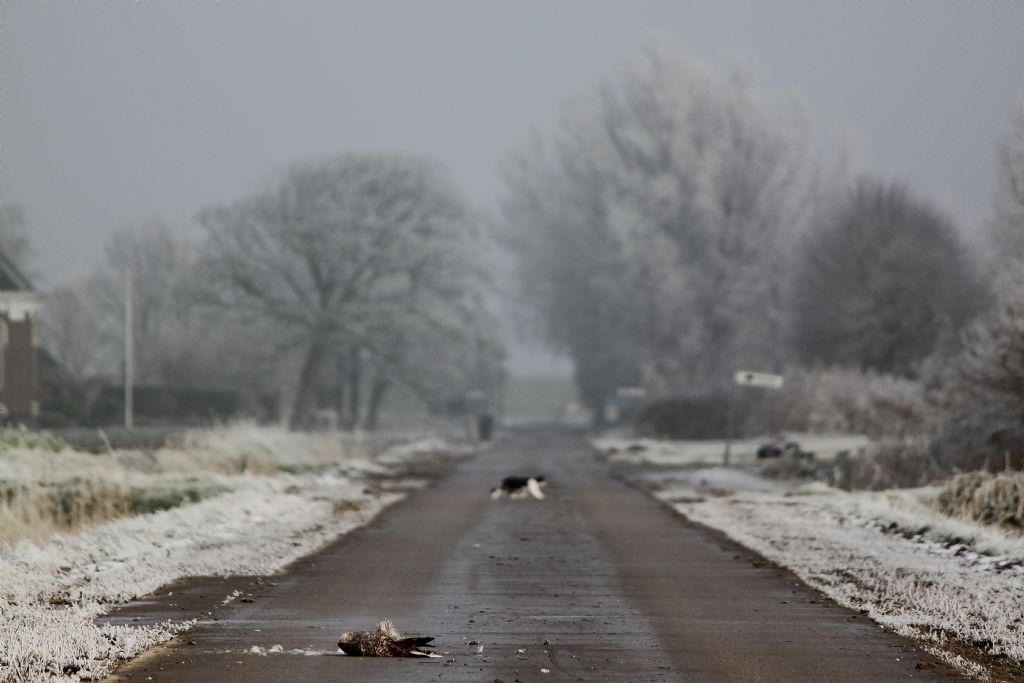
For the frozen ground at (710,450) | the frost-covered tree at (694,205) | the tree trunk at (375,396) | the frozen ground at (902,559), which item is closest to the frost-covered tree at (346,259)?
the tree trunk at (375,396)

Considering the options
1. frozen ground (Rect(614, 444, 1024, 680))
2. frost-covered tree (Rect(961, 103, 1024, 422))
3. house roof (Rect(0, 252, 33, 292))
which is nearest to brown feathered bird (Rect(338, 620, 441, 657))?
frozen ground (Rect(614, 444, 1024, 680))

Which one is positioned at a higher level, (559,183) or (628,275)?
(559,183)

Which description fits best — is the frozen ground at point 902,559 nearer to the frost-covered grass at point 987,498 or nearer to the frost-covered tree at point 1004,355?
the frost-covered grass at point 987,498

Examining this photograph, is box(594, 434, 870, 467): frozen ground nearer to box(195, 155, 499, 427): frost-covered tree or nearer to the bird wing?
box(195, 155, 499, 427): frost-covered tree

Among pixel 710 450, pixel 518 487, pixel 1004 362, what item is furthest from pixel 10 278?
pixel 1004 362

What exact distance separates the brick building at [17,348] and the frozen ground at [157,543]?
66.5 ft

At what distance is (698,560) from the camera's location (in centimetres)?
1653

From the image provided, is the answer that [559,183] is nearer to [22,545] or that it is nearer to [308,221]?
[308,221]

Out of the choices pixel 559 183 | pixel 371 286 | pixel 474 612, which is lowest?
pixel 474 612

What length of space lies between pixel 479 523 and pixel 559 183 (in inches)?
2336

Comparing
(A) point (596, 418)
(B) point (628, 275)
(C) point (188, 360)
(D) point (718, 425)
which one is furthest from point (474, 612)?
(A) point (596, 418)

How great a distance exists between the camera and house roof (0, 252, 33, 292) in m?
53.8

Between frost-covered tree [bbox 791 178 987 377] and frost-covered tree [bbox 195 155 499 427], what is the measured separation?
51.7 feet

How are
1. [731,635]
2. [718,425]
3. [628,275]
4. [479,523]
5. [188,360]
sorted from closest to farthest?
[731,635] < [479,523] < [718,425] < [628,275] < [188,360]
